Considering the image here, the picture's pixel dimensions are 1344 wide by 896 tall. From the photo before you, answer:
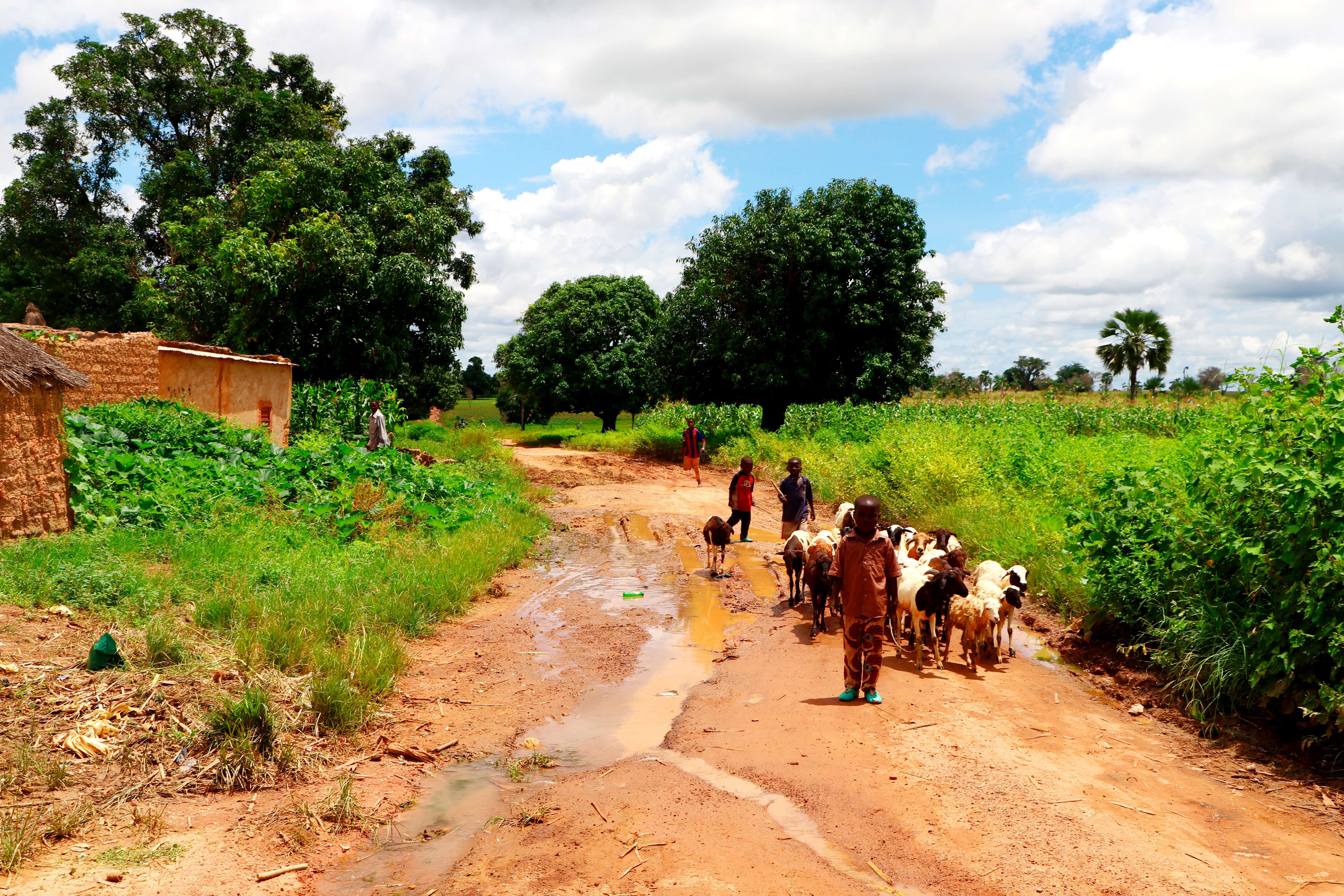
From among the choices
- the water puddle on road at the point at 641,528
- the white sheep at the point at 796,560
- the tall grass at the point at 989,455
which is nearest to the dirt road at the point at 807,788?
the white sheep at the point at 796,560

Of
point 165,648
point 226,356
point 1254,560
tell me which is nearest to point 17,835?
point 165,648

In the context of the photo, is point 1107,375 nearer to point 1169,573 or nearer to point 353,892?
point 1169,573

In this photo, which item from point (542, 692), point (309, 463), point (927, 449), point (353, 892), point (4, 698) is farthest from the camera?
point (927, 449)

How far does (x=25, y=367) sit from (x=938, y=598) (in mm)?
10032

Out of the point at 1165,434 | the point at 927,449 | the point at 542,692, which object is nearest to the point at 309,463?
the point at 542,692

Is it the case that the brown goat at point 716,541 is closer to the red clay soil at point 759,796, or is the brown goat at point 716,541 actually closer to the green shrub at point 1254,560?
the red clay soil at point 759,796

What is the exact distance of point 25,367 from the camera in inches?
368

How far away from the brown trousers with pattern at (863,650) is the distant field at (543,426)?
28984 mm

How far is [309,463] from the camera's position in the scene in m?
14.6

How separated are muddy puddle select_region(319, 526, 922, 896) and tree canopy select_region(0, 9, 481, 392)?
1661cm

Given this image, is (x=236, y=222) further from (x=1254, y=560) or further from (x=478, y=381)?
(x=478, y=381)

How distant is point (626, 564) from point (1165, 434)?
621 inches

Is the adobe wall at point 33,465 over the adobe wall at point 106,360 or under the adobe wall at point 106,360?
under

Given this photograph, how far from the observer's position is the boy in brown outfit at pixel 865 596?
6.86 metres
